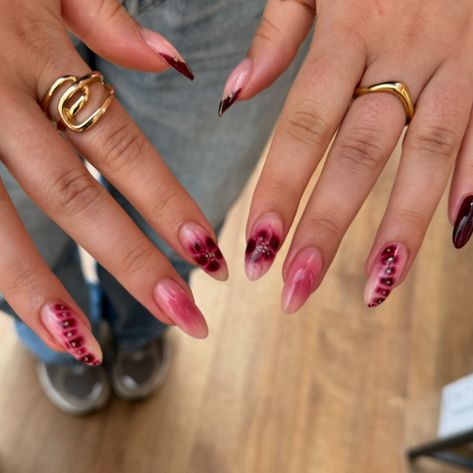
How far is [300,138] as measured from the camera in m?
0.55

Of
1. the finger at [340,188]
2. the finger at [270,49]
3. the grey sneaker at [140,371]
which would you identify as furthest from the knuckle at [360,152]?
the grey sneaker at [140,371]

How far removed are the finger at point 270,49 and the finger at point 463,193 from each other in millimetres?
195

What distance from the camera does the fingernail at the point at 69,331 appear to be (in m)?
0.50

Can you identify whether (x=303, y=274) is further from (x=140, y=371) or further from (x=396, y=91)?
(x=140, y=371)

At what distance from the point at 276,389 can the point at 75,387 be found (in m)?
0.43

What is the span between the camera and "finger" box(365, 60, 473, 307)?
0.53 m

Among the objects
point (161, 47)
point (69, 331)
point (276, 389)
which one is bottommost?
point (276, 389)

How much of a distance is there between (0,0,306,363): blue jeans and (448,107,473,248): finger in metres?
0.31

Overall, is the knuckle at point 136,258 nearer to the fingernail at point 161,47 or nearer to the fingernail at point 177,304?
the fingernail at point 177,304

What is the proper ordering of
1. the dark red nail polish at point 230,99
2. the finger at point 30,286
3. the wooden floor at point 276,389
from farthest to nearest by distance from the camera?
the wooden floor at point 276,389 → the dark red nail polish at point 230,99 → the finger at point 30,286

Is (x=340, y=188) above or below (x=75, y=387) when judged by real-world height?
above

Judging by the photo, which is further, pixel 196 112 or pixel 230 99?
pixel 196 112

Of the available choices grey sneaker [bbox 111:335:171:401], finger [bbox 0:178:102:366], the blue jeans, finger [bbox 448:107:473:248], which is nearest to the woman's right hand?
finger [bbox 0:178:102:366]

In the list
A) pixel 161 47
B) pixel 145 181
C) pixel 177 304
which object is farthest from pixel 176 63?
pixel 177 304
